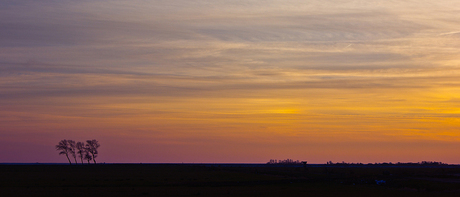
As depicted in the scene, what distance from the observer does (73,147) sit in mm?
188625
